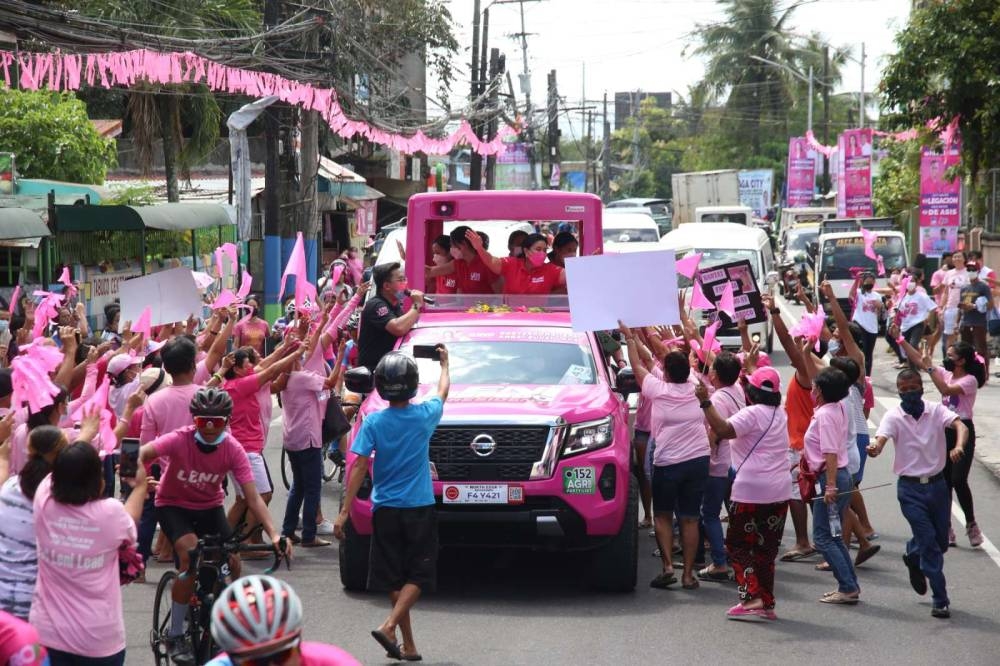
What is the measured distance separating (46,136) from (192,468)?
20.5 m

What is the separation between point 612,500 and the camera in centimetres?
903

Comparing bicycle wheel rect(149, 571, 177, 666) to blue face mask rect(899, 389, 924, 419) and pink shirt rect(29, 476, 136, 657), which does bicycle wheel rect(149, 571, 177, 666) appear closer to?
pink shirt rect(29, 476, 136, 657)

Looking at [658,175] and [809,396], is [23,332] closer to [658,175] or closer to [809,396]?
[809,396]

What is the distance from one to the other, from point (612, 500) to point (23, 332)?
A: 4836 millimetres

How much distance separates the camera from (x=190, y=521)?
292 inches

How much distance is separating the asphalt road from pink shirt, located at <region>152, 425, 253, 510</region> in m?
1.06

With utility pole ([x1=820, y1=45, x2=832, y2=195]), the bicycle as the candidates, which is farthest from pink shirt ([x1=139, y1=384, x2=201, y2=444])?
utility pole ([x1=820, y1=45, x2=832, y2=195])

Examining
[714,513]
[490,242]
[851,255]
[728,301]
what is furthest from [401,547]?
[851,255]

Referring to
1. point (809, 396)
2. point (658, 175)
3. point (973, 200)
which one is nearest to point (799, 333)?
point (809, 396)

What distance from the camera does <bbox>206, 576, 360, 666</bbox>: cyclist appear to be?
3.54 meters

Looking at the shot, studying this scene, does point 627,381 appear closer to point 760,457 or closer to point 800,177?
point 760,457

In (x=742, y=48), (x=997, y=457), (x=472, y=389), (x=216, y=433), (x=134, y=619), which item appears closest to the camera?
(x=216, y=433)

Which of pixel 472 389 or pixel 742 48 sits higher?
pixel 742 48

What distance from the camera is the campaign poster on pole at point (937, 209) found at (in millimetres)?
32125
